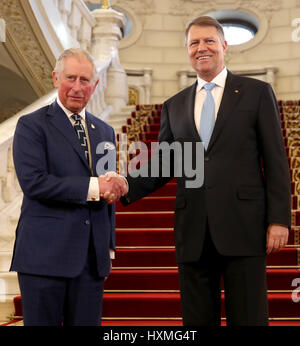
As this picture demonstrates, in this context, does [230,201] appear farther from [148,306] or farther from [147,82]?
[147,82]

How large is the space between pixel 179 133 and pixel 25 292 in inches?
33.8

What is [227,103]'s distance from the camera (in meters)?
2.19

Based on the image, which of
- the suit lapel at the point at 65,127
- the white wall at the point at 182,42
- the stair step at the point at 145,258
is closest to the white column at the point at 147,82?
the white wall at the point at 182,42

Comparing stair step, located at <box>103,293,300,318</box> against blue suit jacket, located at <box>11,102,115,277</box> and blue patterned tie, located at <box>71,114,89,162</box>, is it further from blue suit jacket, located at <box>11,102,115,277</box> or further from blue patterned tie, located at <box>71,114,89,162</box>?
blue patterned tie, located at <box>71,114,89,162</box>

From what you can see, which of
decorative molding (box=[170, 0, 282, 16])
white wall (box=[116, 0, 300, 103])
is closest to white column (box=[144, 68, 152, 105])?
white wall (box=[116, 0, 300, 103])

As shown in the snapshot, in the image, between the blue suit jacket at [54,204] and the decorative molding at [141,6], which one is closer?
the blue suit jacket at [54,204]

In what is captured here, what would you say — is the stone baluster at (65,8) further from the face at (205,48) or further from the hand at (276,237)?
the hand at (276,237)

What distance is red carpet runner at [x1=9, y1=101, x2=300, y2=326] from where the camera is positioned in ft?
11.8

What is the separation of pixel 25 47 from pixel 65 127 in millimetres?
4915

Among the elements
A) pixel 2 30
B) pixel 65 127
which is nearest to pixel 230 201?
pixel 65 127

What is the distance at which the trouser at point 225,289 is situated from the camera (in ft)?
6.64

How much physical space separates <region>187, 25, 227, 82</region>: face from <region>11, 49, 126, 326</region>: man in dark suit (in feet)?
1.37

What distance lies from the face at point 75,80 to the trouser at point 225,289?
70 centimetres

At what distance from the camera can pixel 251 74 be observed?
11.0 metres
